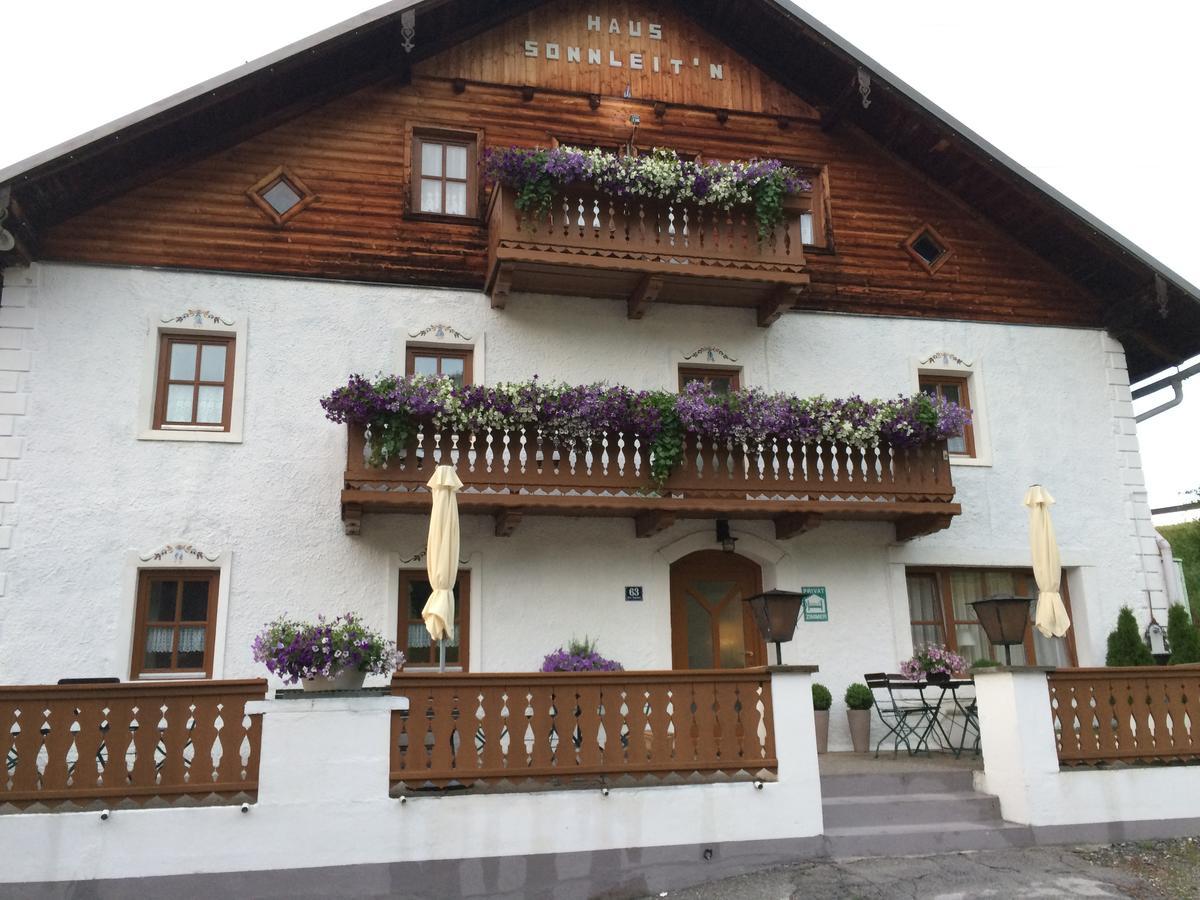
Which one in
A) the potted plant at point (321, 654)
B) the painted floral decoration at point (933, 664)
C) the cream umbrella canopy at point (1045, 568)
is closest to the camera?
the potted plant at point (321, 654)

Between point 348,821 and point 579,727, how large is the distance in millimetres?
2011

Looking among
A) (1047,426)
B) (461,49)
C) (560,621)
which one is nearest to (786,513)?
(560,621)

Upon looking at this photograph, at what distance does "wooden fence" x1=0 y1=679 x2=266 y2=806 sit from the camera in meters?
8.05

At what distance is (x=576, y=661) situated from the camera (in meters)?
11.6

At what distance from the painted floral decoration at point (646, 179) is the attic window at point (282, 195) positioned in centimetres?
229

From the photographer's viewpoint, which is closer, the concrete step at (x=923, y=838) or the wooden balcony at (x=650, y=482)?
the concrete step at (x=923, y=838)

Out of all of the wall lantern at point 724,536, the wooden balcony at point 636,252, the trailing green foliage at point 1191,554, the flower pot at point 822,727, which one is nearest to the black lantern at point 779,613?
the flower pot at point 822,727

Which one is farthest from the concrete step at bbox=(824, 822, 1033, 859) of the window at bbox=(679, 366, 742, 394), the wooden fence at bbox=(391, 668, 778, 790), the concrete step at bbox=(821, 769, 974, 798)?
the window at bbox=(679, 366, 742, 394)

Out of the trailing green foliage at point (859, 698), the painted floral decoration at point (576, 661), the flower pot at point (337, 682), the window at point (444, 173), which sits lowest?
the trailing green foliage at point (859, 698)

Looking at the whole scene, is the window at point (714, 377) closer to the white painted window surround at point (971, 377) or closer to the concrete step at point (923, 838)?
the white painted window surround at point (971, 377)

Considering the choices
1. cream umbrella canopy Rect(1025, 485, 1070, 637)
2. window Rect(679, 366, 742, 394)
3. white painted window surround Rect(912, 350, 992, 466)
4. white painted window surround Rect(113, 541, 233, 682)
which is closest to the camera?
cream umbrella canopy Rect(1025, 485, 1070, 637)

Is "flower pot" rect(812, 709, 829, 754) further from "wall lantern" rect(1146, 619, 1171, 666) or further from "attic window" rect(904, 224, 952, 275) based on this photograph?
"attic window" rect(904, 224, 952, 275)

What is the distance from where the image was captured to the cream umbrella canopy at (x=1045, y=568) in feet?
35.5

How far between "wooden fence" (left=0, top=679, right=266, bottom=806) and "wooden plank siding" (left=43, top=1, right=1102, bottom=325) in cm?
587
